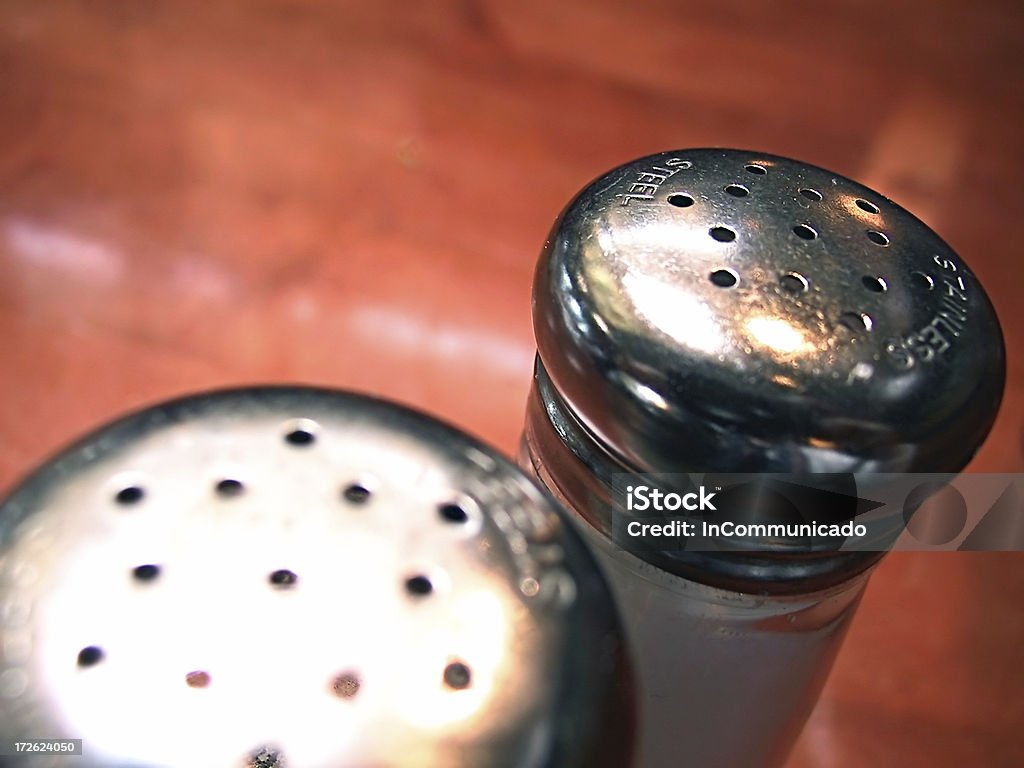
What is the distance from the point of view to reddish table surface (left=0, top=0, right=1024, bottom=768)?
631 millimetres

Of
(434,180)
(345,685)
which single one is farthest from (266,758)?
(434,180)

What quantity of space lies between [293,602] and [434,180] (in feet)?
2.18

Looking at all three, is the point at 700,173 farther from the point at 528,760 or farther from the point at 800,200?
the point at 528,760

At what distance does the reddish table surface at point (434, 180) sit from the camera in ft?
2.07

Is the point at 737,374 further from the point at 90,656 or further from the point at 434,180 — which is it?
the point at 434,180

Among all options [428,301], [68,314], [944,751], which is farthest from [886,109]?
[68,314]

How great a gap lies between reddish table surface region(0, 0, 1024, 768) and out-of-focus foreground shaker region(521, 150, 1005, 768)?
0.64 feet

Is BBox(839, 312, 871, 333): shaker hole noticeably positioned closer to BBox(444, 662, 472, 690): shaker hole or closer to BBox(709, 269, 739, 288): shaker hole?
BBox(709, 269, 739, 288): shaker hole

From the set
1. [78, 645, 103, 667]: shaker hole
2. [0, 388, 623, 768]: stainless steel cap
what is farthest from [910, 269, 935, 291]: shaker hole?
[78, 645, 103, 667]: shaker hole

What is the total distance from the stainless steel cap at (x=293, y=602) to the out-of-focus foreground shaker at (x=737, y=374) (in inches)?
2.7

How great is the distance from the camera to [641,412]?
0.32 meters

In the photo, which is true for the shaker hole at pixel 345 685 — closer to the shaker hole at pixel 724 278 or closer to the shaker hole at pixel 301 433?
the shaker hole at pixel 301 433

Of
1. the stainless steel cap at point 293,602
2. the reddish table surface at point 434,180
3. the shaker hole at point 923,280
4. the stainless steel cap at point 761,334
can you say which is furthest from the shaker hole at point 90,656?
the reddish table surface at point 434,180

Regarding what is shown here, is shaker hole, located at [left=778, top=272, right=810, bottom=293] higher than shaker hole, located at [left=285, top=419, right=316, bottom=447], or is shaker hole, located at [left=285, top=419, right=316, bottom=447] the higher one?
shaker hole, located at [left=778, top=272, right=810, bottom=293]
